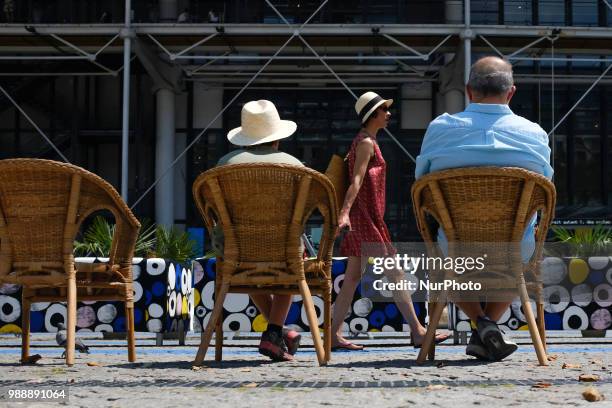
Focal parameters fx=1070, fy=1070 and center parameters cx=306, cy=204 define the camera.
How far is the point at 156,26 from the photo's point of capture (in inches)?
664

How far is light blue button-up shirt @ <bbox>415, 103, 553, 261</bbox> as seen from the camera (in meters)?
4.44

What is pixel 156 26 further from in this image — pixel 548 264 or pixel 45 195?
pixel 45 195

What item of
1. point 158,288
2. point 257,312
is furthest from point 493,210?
point 158,288

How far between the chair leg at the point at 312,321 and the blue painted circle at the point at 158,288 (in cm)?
266

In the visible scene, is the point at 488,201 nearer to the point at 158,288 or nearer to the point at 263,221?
the point at 263,221

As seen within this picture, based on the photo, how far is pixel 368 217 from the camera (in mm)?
5680

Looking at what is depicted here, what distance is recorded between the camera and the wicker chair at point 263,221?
439 centimetres

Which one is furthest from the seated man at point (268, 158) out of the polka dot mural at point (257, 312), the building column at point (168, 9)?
the building column at point (168, 9)

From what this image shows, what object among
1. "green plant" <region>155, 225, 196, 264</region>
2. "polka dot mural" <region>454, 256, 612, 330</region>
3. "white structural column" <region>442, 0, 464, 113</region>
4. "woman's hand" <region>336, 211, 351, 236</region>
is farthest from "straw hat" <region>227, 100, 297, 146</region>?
"white structural column" <region>442, 0, 464, 113</region>

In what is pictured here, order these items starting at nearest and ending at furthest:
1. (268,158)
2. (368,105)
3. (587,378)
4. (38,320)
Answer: (587,378) → (268,158) → (368,105) → (38,320)

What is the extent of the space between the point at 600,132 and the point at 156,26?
9445 mm

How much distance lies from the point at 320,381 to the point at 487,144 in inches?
54.5

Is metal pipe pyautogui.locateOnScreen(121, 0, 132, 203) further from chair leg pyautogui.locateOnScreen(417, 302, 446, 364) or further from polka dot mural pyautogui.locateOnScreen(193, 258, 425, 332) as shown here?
chair leg pyautogui.locateOnScreen(417, 302, 446, 364)

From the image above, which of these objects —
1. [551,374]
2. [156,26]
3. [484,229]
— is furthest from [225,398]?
[156,26]
